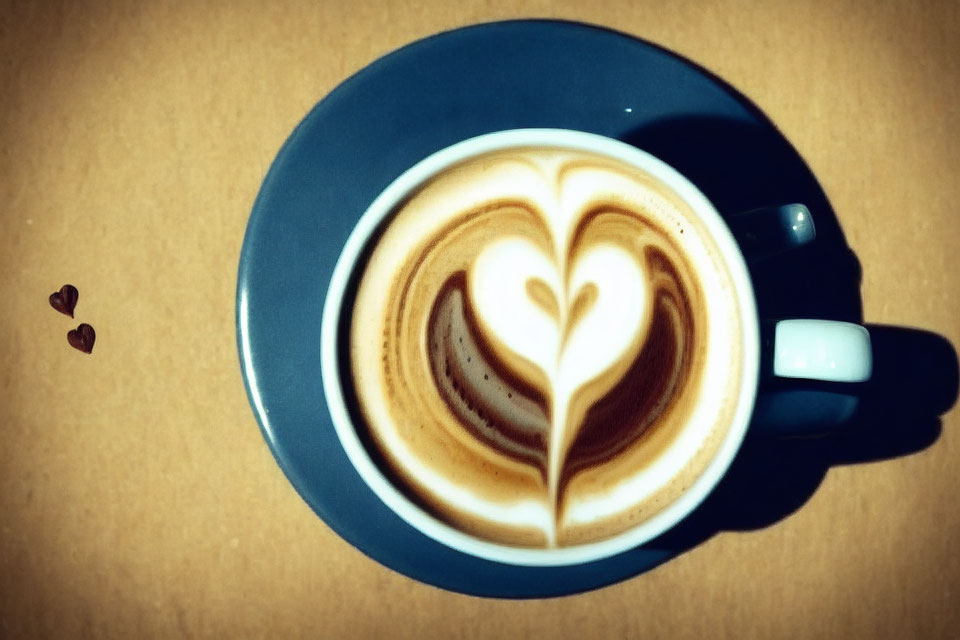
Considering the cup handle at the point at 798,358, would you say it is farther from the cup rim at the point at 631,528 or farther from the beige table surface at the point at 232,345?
the beige table surface at the point at 232,345

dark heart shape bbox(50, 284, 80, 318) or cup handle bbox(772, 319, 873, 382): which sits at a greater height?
dark heart shape bbox(50, 284, 80, 318)

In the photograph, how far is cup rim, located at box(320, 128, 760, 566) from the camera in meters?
0.56

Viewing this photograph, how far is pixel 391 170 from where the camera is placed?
2.22ft

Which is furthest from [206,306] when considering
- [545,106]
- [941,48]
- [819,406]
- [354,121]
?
[941,48]

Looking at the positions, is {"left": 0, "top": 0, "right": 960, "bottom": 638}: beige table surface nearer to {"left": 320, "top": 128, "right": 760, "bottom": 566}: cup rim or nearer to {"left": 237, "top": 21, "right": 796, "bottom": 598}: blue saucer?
{"left": 237, "top": 21, "right": 796, "bottom": 598}: blue saucer

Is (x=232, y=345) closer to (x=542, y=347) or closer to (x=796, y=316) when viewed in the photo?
(x=542, y=347)

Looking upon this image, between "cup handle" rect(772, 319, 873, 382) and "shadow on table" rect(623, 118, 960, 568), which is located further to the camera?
"shadow on table" rect(623, 118, 960, 568)

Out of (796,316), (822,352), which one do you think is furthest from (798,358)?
(796,316)

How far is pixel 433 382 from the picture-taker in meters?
0.61

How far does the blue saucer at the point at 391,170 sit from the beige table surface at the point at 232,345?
76 mm

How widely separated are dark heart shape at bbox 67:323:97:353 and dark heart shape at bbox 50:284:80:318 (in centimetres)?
2

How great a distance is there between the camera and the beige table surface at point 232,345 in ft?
2.39

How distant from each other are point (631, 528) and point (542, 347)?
0.16m

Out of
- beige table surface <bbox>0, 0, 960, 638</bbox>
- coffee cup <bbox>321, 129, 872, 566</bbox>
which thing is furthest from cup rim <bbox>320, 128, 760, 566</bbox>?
beige table surface <bbox>0, 0, 960, 638</bbox>
